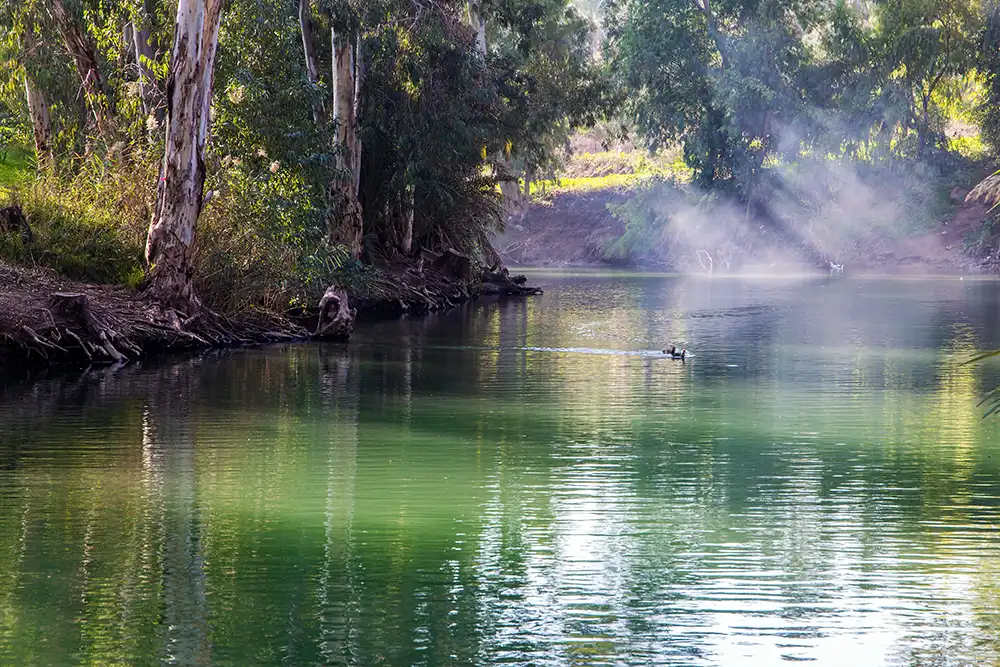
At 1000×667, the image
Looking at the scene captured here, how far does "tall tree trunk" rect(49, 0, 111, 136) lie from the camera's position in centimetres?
2561

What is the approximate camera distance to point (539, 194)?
75625 millimetres

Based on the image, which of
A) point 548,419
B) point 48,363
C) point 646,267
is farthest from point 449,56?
point 646,267

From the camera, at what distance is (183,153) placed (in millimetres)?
21344

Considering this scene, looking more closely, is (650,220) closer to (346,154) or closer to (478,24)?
(478,24)

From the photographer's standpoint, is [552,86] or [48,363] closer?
[48,363]

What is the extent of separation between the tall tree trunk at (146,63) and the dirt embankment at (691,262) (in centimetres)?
3665

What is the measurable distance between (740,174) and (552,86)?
73.5 feet

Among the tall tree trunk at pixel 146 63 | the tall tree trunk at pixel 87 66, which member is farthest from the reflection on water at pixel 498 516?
the tall tree trunk at pixel 87 66

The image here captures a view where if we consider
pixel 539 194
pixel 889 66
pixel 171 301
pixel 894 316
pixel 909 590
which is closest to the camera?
pixel 909 590

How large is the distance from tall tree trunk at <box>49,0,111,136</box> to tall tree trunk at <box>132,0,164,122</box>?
0.80 m

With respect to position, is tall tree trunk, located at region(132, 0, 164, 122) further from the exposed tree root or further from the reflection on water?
the reflection on water

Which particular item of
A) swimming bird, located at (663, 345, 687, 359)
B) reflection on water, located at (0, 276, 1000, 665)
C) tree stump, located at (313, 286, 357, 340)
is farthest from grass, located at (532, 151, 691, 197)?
reflection on water, located at (0, 276, 1000, 665)

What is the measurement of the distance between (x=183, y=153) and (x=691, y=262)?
44780 millimetres

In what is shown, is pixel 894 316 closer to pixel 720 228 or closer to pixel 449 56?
pixel 449 56
